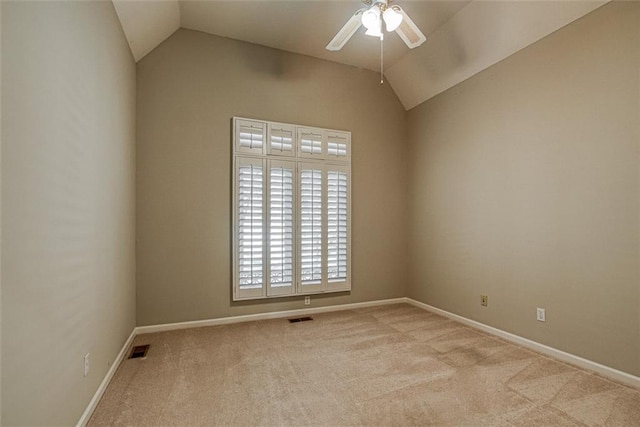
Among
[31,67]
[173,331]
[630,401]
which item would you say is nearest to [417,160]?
[630,401]

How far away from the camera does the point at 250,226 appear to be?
3650mm

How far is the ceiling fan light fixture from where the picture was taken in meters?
2.21

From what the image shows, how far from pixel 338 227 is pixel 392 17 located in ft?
8.18

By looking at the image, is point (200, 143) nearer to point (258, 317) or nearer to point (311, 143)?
point (311, 143)

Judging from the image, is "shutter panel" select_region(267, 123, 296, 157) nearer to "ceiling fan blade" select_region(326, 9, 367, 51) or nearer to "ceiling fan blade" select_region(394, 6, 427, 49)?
"ceiling fan blade" select_region(326, 9, 367, 51)

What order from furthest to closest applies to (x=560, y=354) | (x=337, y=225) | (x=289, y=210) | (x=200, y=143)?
(x=337, y=225) < (x=289, y=210) < (x=200, y=143) < (x=560, y=354)

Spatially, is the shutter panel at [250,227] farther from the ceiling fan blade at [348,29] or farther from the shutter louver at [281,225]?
the ceiling fan blade at [348,29]

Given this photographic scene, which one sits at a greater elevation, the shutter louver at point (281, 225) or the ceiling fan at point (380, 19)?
the ceiling fan at point (380, 19)

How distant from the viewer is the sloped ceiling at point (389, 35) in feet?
9.10

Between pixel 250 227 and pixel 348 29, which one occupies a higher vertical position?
pixel 348 29

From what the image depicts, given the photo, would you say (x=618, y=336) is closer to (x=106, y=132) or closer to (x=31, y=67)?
(x=31, y=67)

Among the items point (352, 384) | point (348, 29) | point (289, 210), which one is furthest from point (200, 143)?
point (352, 384)

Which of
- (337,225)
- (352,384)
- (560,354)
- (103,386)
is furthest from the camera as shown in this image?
(337,225)

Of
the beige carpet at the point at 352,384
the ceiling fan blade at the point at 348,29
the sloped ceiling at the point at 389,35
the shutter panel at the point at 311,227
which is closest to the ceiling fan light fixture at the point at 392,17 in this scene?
the ceiling fan blade at the point at 348,29
